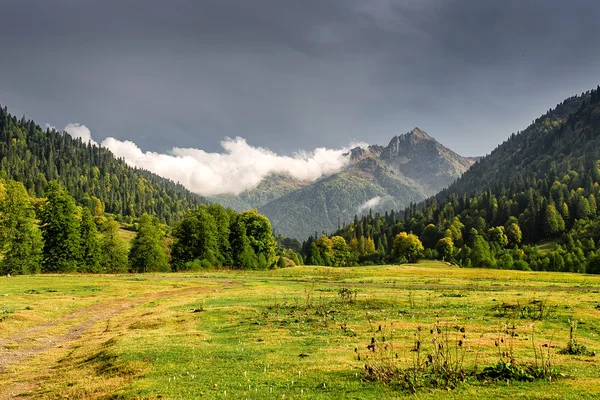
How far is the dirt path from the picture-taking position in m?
19.3

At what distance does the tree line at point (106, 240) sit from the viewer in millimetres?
75562

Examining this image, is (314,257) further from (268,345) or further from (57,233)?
(268,345)

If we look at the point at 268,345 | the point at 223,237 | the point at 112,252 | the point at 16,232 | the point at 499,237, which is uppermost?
the point at 499,237

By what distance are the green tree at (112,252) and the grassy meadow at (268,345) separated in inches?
2279

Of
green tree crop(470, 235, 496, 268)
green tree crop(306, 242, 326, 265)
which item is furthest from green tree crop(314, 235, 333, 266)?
green tree crop(470, 235, 496, 268)

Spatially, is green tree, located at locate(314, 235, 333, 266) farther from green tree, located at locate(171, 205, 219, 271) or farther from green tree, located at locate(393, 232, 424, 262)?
green tree, located at locate(171, 205, 219, 271)

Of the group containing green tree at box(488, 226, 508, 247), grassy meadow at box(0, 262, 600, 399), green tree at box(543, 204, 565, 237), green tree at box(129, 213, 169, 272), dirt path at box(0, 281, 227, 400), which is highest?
green tree at box(543, 204, 565, 237)

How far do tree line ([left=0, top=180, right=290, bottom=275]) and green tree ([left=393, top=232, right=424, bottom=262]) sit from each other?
241 ft

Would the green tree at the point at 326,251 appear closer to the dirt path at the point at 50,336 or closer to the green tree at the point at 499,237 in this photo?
the green tree at the point at 499,237

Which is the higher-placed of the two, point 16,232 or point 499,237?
point 499,237

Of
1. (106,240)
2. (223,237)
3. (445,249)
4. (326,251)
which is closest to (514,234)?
(445,249)

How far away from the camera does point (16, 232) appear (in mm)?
75438

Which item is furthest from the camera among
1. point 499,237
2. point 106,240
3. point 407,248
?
point 499,237

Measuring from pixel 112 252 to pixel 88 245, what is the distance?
1326cm
